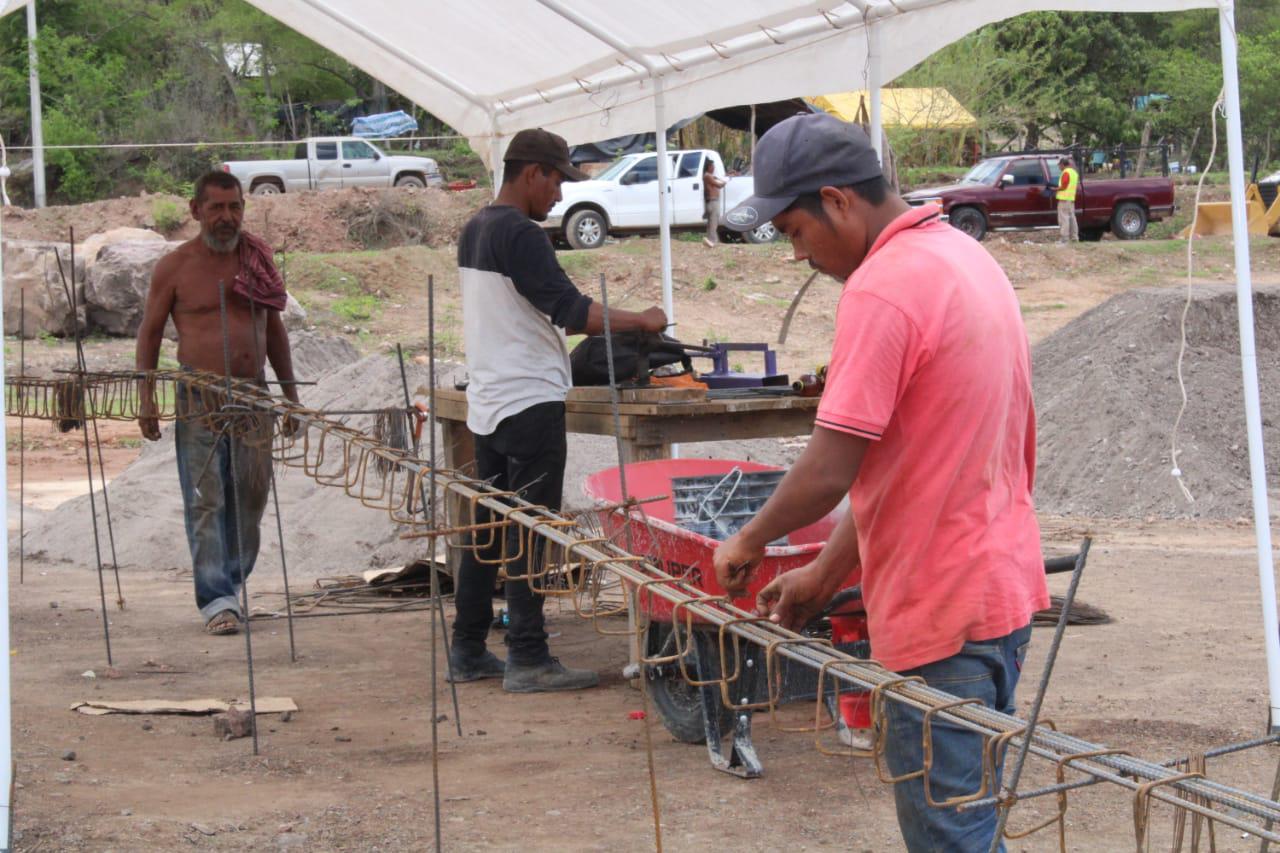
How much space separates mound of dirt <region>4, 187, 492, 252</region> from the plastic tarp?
34.7 feet

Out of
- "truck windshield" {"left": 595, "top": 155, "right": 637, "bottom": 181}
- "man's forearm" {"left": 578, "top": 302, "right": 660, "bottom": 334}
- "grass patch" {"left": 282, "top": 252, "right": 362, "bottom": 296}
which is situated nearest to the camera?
"man's forearm" {"left": 578, "top": 302, "right": 660, "bottom": 334}

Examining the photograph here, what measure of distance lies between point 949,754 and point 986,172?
77.2 ft

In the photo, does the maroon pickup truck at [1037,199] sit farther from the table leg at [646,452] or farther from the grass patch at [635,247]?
the table leg at [646,452]

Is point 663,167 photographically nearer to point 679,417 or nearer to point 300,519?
point 679,417

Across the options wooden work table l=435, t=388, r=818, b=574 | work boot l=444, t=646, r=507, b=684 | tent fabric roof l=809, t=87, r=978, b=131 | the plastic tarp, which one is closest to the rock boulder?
work boot l=444, t=646, r=507, b=684

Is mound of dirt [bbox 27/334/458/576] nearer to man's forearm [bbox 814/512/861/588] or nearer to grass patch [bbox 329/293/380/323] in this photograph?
man's forearm [bbox 814/512/861/588]

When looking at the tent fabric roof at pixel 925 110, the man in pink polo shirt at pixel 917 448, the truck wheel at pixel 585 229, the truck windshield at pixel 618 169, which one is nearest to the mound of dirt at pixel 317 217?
the truck wheel at pixel 585 229

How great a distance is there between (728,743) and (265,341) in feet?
10.7

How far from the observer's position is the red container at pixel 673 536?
4.19 metres

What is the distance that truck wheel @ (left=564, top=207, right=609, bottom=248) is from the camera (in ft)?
74.0

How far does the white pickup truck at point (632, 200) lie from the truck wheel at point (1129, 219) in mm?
6295

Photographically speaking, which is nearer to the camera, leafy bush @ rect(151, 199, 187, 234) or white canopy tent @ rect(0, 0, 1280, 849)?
white canopy tent @ rect(0, 0, 1280, 849)

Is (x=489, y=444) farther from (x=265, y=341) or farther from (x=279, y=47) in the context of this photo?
(x=279, y=47)

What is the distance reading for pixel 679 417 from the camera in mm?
5422
